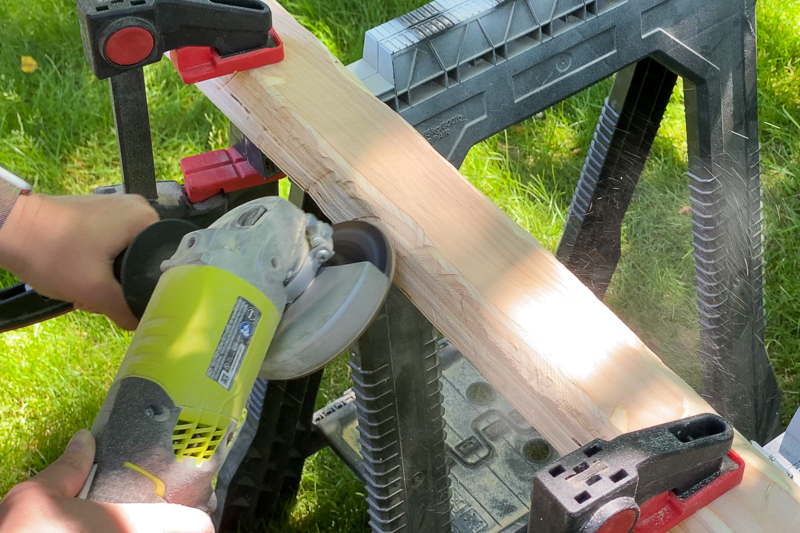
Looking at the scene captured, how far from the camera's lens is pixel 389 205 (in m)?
0.97

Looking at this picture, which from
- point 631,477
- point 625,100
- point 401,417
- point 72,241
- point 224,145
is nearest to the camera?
point 631,477

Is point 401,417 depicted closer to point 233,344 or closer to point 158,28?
point 233,344

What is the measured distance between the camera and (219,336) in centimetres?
86

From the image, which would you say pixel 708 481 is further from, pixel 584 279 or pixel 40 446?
pixel 40 446

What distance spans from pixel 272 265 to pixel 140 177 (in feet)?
1.38

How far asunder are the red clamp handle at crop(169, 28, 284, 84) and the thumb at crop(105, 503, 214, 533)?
58 centimetres

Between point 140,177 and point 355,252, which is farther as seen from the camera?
point 140,177

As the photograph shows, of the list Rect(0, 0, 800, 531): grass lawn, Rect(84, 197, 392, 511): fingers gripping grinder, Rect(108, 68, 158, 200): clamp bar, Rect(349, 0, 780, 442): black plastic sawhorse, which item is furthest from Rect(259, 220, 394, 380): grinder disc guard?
Rect(0, 0, 800, 531): grass lawn

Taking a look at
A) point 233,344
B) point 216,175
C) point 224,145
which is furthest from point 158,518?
point 224,145

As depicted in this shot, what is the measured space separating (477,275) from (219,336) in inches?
11.6

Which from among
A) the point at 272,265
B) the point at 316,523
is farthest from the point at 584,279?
the point at 272,265

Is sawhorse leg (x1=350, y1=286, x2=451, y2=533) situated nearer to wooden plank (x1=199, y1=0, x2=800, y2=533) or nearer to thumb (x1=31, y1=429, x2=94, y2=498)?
wooden plank (x1=199, y1=0, x2=800, y2=533)

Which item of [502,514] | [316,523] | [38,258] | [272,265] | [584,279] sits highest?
[272,265]

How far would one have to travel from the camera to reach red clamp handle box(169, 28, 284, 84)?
1099mm
